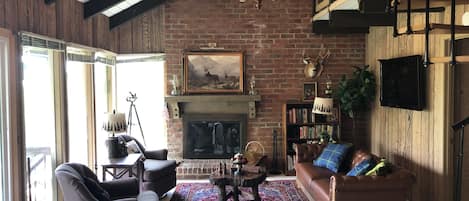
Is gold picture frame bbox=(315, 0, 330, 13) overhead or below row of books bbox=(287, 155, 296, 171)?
overhead

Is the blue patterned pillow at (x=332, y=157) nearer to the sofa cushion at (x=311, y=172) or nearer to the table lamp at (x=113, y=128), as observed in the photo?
the sofa cushion at (x=311, y=172)

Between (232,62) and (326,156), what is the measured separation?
241cm

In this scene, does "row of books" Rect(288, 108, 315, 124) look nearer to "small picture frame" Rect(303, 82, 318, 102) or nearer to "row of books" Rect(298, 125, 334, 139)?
"row of books" Rect(298, 125, 334, 139)

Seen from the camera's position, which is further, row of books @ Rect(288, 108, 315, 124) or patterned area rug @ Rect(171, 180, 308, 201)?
row of books @ Rect(288, 108, 315, 124)

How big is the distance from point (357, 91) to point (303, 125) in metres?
1.08

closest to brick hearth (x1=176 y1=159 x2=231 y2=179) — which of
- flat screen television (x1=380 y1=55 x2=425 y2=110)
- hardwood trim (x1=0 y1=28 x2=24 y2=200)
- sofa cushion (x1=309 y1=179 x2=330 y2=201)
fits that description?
sofa cushion (x1=309 y1=179 x2=330 y2=201)

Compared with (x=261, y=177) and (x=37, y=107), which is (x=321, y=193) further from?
(x=37, y=107)

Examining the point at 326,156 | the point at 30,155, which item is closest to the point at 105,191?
the point at 30,155

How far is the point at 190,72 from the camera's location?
705cm

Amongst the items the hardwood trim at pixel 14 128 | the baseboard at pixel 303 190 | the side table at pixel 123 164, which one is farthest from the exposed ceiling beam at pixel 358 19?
the hardwood trim at pixel 14 128

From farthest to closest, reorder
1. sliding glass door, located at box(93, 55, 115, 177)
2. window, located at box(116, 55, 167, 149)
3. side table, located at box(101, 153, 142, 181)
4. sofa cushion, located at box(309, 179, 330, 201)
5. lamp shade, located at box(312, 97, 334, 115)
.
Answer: window, located at box(116, 55, 167, 149) < lamp shade, located at box(312, 97, 334, 115) < sliding glass door, located at box(93, 55, 115, 177) < side table, located at box(101, 153, 142, 181) < sofa cushion, located at box(309, 179, 330, 201)

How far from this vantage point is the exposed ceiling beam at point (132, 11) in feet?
22.6

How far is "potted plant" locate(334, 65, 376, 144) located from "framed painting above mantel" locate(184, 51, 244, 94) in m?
1.70

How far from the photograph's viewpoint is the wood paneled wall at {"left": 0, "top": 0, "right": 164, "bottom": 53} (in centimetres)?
378
